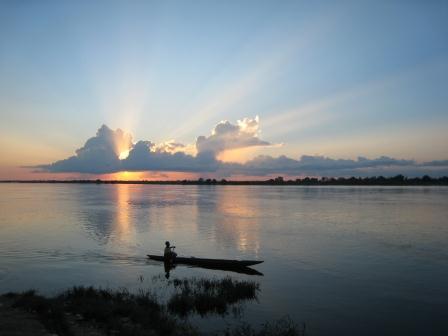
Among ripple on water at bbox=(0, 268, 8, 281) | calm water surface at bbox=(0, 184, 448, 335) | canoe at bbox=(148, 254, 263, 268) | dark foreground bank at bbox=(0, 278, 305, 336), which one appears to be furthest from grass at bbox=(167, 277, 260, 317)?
ripple on water at bbox=(0, 268, 8, 281)

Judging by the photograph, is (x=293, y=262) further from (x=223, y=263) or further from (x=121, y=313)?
(x=121, y=313)

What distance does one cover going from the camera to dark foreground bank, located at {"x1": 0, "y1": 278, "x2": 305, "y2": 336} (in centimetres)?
1630

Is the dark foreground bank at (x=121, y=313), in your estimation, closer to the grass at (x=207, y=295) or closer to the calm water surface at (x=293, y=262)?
the grass at (x=207, y=295)

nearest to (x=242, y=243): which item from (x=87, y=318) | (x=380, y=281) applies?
(x=380, y=281)

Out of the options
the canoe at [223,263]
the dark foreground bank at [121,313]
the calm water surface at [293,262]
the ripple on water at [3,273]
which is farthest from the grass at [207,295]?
the ripple on water at [3,273]

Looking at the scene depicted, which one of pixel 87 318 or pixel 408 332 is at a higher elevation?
pixel 87 318

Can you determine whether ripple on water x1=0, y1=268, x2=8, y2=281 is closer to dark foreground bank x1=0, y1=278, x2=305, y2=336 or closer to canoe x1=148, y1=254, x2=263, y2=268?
dark foreground bank x1=0, y1=278, x2=305, y2=336

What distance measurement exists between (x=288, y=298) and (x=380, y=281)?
28.2 ft

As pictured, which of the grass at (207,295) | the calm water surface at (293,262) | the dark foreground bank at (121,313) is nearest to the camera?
the dark foreground bank at (121,313)

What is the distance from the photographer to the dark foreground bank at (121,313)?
16297 millimetres

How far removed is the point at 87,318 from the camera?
699 inches

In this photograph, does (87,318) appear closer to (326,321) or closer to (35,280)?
(326,321)

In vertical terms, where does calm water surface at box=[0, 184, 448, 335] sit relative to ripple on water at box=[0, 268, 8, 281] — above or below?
below

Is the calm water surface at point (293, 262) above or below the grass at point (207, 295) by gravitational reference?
below
